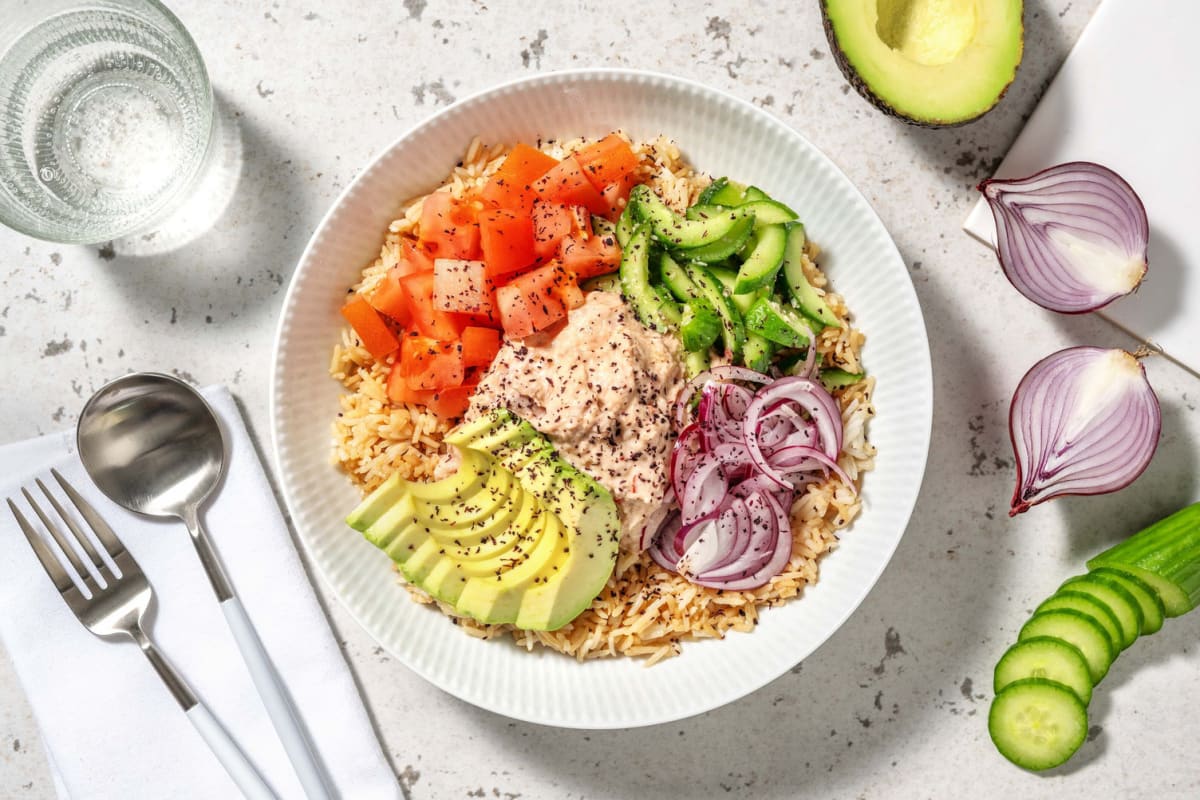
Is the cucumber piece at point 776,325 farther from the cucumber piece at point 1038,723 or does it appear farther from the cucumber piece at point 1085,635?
the cucumber piece at point 1038,723

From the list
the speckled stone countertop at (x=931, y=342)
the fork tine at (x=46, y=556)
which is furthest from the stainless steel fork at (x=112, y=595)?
the speckled stone countertop at (x=931, y=342)

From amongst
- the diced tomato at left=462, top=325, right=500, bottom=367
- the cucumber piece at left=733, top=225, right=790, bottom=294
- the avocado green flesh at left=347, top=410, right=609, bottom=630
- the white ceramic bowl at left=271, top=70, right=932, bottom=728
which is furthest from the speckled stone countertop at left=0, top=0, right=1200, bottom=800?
the diced tomato at left=462, top=325, right=500, bottom=367

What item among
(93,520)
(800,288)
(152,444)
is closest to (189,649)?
(93,520)

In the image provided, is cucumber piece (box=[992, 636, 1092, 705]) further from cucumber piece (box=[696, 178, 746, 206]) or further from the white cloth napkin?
the white cloth napkin

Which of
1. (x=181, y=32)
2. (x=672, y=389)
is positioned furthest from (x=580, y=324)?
(x=181, y=32)

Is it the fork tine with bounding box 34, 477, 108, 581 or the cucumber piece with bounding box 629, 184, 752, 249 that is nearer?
the cucumber piece with bounding box 629, 184, 752, 249
